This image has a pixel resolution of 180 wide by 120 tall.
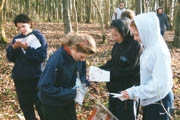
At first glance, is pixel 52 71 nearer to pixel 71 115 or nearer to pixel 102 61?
pixel 71 115

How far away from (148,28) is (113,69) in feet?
4.08

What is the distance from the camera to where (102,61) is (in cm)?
1052

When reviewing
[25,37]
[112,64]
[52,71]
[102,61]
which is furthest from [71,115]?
[102,61]

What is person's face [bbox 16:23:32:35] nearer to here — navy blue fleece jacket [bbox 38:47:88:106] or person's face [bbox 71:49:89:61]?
navy blue fleece jacket [bbox 38:47:88:106]

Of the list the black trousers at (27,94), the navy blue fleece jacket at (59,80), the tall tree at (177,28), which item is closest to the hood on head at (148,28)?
the navy blue fleece jacket at (59,80)

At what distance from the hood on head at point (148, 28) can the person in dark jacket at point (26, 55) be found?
1753 mm

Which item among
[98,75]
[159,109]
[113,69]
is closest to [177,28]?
[113,69]

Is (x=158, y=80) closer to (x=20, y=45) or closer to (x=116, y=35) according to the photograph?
(x=116, y=35)

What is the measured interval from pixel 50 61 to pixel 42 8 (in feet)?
128

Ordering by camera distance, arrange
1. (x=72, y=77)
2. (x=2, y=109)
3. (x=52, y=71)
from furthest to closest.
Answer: (x=2, y=109)
(x=72, y=77)
(x=52, y=71)

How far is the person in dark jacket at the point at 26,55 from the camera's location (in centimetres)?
453

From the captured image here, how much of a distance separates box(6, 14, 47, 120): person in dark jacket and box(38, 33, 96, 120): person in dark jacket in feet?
2.71

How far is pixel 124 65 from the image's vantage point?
14.2 ft

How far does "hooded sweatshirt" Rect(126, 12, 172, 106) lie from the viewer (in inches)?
125
